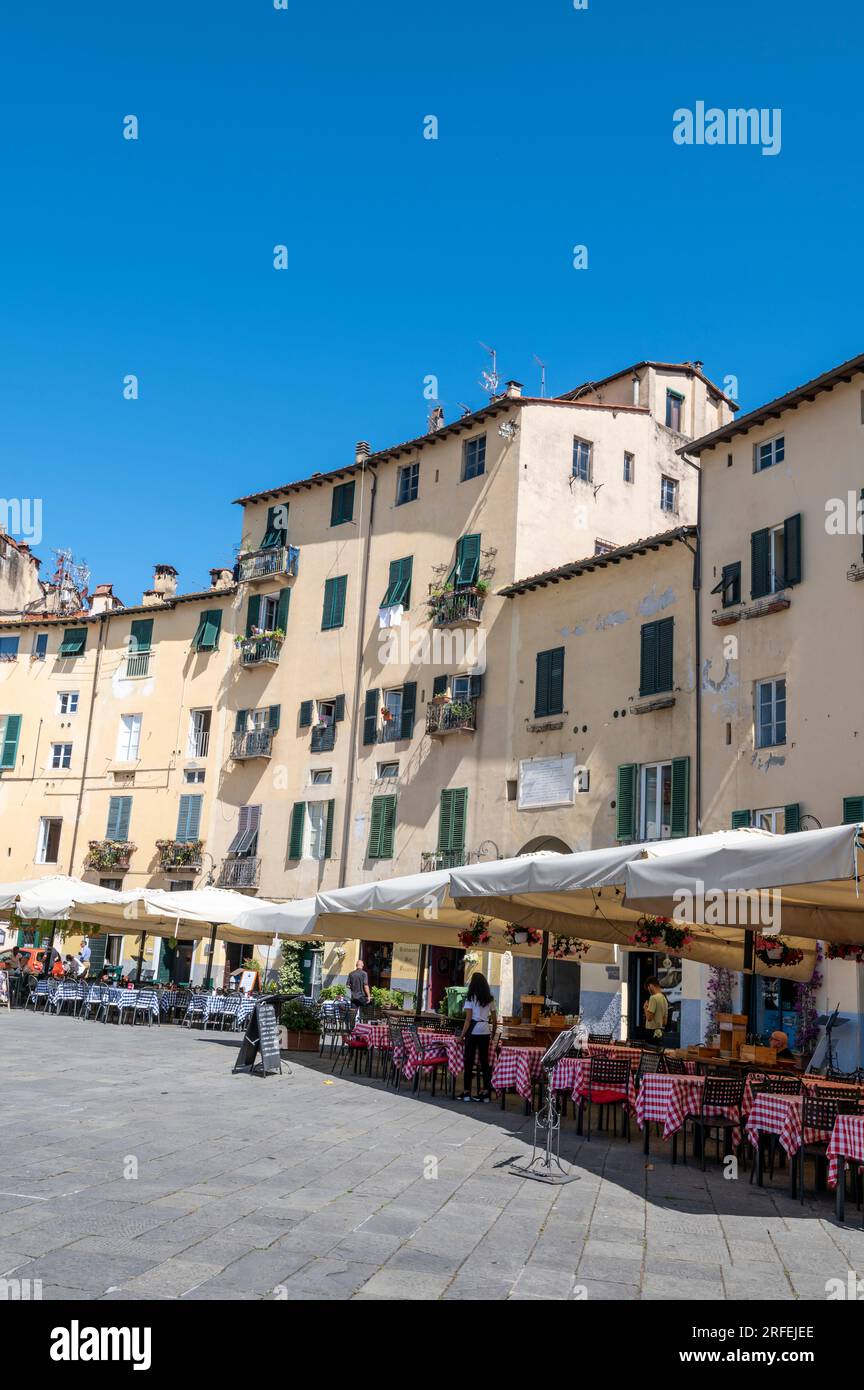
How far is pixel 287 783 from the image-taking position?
34.6 metres

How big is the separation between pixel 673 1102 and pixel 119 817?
1204 inches

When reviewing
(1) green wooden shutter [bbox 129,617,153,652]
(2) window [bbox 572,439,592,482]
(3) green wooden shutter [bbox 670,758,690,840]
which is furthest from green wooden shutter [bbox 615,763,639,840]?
(1) green wooden shutter [bbox 129,617,153,652]

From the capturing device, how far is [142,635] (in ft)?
132

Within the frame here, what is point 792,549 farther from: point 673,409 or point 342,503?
point 342,503

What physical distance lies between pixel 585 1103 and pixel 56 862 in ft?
100

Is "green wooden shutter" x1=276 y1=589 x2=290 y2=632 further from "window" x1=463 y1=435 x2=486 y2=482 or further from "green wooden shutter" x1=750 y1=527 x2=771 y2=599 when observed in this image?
"green wooden shutter" x1=750 y1=527 x2=771 y2=599

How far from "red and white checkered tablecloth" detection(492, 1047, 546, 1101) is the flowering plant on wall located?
3.52 m

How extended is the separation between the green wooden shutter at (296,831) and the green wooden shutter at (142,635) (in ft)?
31.3

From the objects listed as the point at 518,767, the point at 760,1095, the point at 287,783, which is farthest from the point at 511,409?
the point at 760,1095

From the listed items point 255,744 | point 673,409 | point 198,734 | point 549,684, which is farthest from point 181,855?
point 673,409

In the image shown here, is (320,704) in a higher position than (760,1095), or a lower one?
higher

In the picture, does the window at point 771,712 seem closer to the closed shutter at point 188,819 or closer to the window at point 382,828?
the window at point 382,828
